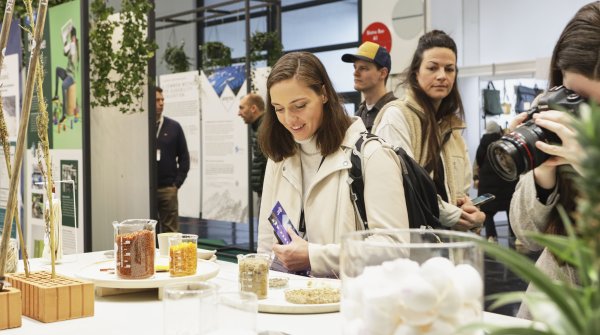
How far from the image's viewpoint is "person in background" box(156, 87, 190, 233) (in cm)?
637

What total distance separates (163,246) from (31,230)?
3339 mm

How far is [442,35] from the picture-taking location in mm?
3287

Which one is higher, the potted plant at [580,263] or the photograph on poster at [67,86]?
the photograph on poster at [67,86]

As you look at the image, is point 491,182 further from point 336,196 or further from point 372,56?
point 336,196

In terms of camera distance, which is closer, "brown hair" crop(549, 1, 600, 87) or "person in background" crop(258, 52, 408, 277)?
"brown hair" crop(549, 1, 600, 87)

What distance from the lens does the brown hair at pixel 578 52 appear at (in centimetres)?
163

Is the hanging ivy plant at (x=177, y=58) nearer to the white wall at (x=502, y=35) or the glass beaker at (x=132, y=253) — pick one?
the white wall at (x=502, y=35)

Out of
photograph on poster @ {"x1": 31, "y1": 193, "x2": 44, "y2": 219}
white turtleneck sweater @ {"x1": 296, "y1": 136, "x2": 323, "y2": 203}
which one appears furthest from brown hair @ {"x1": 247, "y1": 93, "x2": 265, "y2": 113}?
white turtleneck sweater @ {"x1": 296, "y1": 136, "x2": 323, "y2": 203}

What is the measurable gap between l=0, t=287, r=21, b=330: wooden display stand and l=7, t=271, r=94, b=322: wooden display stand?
0.06 m

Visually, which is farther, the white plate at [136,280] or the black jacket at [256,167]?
the black jacket at [256,167]

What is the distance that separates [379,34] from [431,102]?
12.7ft

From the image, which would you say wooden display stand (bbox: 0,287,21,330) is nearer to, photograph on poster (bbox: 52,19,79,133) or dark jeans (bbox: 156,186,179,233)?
photograph on poster (bbox: 52,19,79,133)

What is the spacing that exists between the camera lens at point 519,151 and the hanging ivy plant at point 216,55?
5.07 meters

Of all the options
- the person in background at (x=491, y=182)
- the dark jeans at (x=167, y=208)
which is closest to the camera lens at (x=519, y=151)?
the dark jeans at (x=167, y=208)
